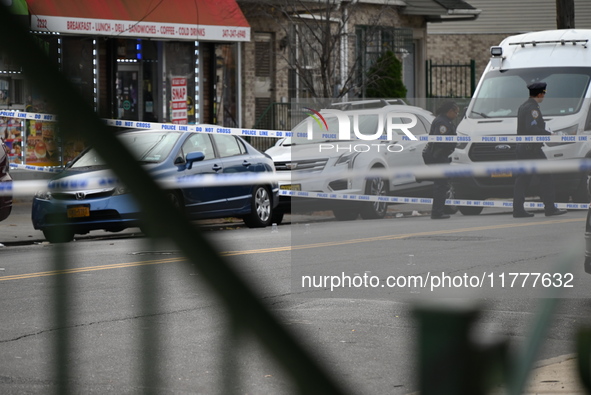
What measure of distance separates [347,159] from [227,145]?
6.50 m

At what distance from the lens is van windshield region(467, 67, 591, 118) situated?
46.9 ft

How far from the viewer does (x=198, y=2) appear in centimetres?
2172

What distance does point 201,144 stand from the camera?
→ 1422 cm

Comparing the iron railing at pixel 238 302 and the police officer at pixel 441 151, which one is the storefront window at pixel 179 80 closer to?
the police officer at pixel 441 151

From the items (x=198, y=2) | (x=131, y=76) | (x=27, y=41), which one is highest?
(x=198, y=2)

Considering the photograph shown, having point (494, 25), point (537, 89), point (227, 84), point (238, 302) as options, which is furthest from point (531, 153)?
point (494, 25)

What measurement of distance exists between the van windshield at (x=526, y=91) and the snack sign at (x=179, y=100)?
A: 848 cm

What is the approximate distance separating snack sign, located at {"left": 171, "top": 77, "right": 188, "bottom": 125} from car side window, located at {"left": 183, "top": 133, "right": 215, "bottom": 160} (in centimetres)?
786

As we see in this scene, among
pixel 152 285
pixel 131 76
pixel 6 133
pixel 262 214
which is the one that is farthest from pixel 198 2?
pixel 152 285

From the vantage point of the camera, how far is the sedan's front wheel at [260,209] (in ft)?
48.8

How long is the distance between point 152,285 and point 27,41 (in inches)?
29.6

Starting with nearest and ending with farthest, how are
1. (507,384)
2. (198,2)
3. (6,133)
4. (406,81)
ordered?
(507,384) < (6,133) < (198,2) < (406,81)

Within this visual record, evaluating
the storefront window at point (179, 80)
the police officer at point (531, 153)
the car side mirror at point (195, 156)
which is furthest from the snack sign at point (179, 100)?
the police officer at point (531, 153)

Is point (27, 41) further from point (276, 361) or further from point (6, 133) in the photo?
point (6, 133)
